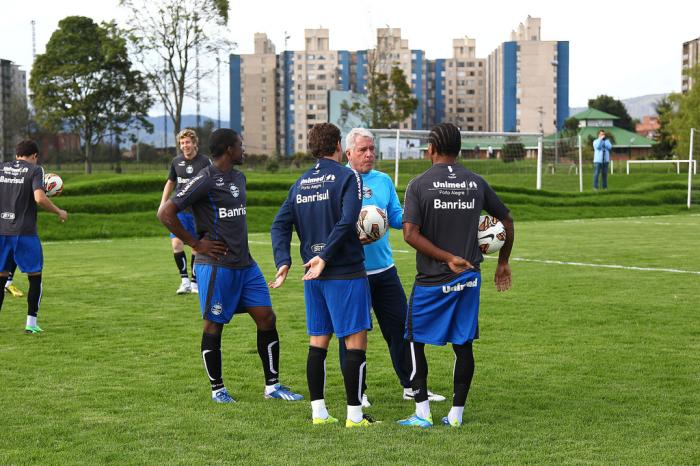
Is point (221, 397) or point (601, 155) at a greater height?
point (601, 155)

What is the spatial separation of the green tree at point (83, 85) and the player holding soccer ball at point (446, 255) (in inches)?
2394

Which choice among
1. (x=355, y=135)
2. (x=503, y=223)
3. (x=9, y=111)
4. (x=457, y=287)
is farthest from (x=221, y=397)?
(x=9, y=111)

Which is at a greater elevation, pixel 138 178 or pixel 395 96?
pixel 395 96

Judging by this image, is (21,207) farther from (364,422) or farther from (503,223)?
(503,223)

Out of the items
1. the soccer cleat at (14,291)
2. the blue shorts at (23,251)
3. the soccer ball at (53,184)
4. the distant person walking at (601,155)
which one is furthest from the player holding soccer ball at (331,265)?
the distant person walking at (601,155)

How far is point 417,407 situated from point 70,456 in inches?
89.3

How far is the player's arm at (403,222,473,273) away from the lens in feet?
20.1

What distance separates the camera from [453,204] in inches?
241

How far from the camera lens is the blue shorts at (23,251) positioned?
34.1 feet

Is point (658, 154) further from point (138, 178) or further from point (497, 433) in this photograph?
point (497, 433)

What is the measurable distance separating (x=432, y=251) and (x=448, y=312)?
442 millimetres

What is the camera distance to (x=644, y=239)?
2267cm

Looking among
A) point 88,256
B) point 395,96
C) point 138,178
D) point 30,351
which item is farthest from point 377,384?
point 395,96

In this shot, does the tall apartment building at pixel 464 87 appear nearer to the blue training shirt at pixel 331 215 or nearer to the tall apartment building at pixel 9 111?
the tall apartment building at pixel 9 111
